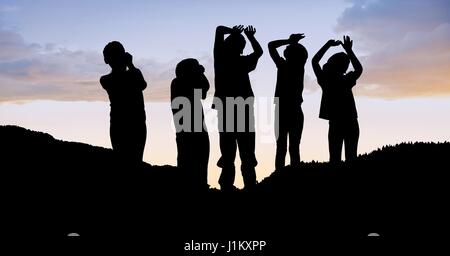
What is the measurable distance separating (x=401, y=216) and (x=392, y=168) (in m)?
3.11

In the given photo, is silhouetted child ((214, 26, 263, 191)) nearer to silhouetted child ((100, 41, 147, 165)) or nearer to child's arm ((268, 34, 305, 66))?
child's arm ((268, 34, 305, 66))

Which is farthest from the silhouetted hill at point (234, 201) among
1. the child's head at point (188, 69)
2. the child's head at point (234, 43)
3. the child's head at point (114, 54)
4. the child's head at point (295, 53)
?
the child's head at point (234, 43)

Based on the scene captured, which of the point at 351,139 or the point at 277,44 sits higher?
the point at 277,44

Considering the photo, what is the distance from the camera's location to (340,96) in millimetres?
14859

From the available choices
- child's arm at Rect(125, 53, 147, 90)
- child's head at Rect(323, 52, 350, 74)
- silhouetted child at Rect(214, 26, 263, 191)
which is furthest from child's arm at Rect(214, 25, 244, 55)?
child's head at Rect(323, 52, 350, 74)

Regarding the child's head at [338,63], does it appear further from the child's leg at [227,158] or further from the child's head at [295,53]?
the child's leg at [227,158]

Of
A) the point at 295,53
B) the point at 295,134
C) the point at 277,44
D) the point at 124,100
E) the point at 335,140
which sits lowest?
the point at 335,140

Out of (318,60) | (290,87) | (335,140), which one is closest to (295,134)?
(335,140)

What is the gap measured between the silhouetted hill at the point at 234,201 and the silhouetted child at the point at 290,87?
1148 mm

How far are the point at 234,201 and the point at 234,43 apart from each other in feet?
11.2

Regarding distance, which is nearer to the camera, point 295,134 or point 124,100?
point 124,100

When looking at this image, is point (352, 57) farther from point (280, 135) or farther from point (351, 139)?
point (280, 135)

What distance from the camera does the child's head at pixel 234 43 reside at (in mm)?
13078

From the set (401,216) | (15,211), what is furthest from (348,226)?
(15,211)
